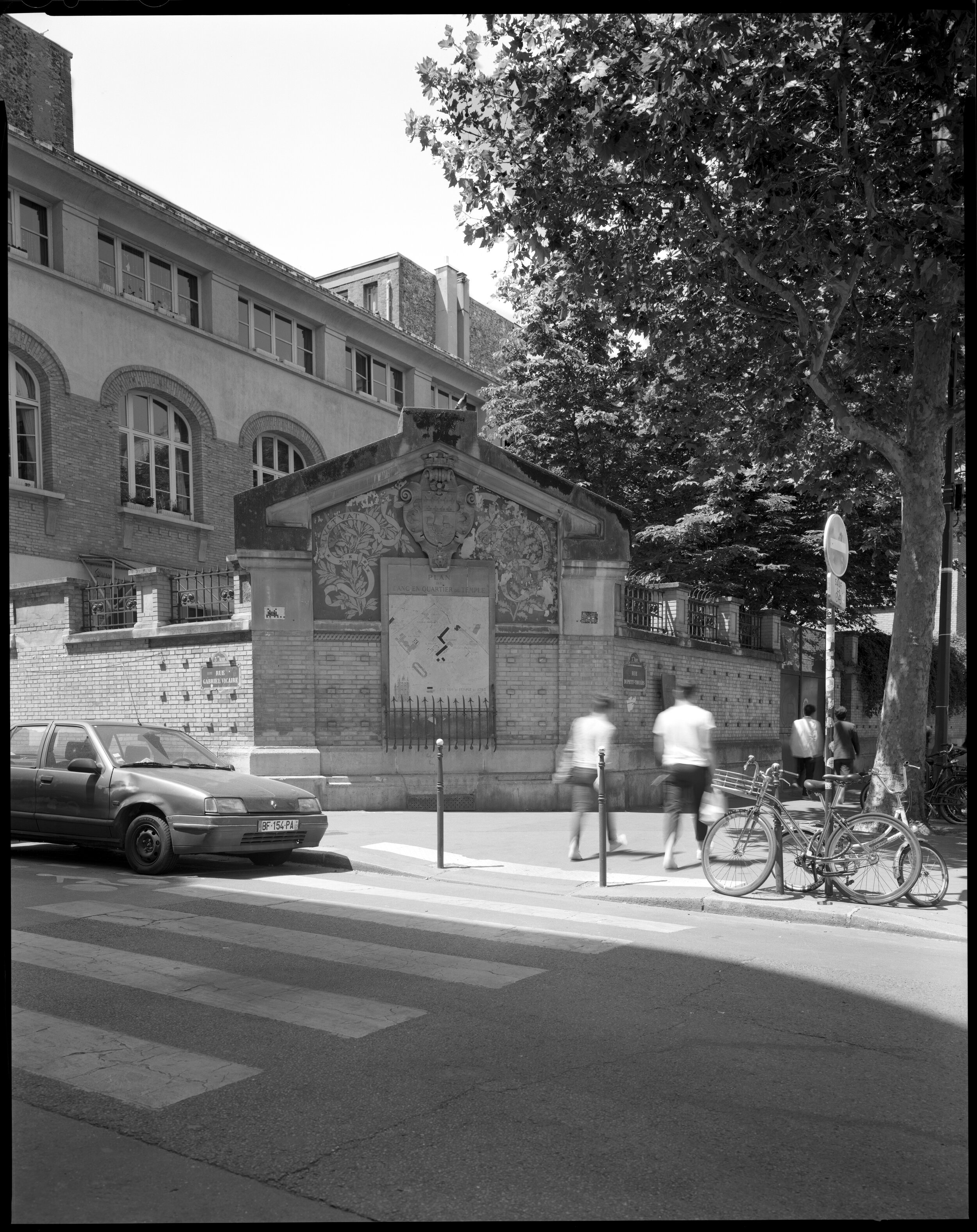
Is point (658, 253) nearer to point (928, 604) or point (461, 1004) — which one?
point (928, 604)

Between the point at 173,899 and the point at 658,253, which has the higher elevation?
the point at 658,253

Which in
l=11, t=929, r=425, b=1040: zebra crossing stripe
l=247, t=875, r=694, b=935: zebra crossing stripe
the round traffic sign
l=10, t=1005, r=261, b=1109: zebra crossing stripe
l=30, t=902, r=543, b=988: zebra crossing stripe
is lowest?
l=247, t=875, r=694, b=935: zebra crossing stripe

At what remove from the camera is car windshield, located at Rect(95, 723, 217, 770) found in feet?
36.8

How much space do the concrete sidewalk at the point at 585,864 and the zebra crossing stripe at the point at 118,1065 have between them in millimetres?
4552

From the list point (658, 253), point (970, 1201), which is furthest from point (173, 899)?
point (658, 253)

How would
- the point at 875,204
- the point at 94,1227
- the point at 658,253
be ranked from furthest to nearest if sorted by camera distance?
the point at 658,253 < the point at 875,204 < the point at 94,1227

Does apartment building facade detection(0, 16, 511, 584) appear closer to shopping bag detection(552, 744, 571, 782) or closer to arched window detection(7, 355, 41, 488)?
arched window detection(7, 355, 41, 488)

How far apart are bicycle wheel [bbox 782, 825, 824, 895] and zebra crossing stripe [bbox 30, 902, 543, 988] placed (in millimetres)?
3500

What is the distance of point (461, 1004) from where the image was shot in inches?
234

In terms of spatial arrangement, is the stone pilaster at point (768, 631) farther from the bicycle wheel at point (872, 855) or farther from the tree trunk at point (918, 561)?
the bicycle wheel at point (872, 855)

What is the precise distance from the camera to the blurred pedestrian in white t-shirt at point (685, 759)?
10867mm

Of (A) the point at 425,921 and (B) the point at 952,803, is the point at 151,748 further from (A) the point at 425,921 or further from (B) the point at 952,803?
(B) the point at 952,803

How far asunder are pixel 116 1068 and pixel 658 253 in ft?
42.0

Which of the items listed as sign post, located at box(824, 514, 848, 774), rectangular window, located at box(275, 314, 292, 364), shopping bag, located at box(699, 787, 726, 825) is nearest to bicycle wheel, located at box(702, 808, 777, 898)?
shopping bag, located at box(699, 787, 726, 825)
